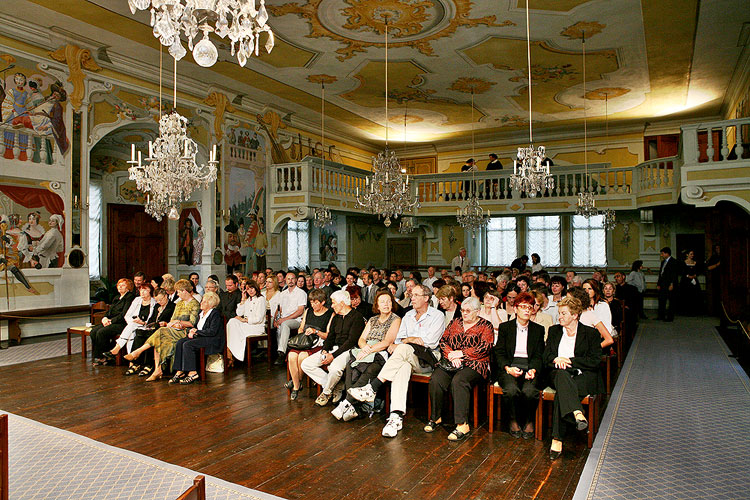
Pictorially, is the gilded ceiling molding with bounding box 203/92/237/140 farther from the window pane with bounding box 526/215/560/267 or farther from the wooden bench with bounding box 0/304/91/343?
the window pane with bounding box 526/215/560/267

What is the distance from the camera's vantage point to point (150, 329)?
21.2 ft

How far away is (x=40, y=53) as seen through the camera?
26.7 ft

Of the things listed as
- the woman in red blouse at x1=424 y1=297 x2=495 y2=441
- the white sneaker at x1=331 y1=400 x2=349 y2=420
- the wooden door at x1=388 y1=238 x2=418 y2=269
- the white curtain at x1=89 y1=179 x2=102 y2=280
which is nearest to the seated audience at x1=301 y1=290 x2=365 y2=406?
the white sneaker at x1=331 y1=400 x2=349 y2=420

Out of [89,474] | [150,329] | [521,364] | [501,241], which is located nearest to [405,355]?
[521,364]

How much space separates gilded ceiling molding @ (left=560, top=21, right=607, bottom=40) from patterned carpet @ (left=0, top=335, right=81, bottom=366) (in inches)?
371

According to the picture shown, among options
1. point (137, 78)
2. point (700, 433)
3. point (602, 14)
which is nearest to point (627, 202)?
point (602, 14)

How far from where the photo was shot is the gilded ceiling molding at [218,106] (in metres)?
11.2

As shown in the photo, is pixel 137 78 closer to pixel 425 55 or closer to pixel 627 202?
pixel 425 55

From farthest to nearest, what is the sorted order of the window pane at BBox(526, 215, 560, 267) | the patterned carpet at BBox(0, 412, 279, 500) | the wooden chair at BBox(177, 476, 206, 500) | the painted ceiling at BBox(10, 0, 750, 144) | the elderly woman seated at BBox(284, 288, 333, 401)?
the window pane at BBox(526, 215, 560, 267)
the painted ceiling at BBox(10, 0, 750, 144)
the elderly woman seated at BBox(284, 288, 333, 401)
the patterned carpet at BBox(0, 412, 279, 500)
the wooden chair at BBox(177, 476, 206, 500)

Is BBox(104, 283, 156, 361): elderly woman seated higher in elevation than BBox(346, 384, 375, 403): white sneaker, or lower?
higher

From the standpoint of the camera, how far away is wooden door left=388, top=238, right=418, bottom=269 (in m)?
16.9

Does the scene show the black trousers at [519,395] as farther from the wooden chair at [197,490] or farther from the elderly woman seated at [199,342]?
the elderly woman seated at [199,342]

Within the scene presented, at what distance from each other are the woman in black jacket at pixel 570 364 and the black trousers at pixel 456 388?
64 cm

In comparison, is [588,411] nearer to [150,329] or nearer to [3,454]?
[3,454]
